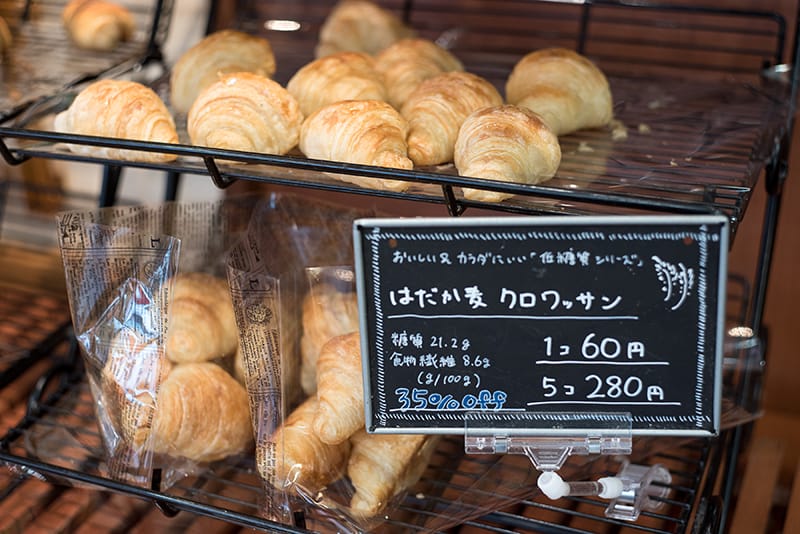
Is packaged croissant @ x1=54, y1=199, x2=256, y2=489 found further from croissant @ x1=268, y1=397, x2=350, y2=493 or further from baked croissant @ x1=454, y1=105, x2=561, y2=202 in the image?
baked croissant @ x1=454, y1=105, x2=561, y2=202

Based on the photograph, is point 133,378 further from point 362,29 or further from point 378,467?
point 362,29

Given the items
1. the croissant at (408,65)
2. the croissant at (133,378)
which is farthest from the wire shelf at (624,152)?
the croissant at (133,378)

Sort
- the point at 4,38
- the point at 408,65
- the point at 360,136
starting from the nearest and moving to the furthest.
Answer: the point at 360,136 < the point at 408,65 < the point at 4,38

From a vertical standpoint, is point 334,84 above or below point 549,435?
above

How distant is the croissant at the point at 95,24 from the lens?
55.5 inches

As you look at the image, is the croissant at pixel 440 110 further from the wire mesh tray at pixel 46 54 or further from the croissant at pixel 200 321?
the wire mesh tray at pixel 46 54

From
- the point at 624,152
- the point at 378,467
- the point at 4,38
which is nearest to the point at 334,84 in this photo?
the point at 624,152

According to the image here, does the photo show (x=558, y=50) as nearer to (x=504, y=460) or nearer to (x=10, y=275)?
(x=504, y=460)

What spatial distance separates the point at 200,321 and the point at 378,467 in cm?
30

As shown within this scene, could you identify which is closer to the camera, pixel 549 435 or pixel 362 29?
pixel 549 435

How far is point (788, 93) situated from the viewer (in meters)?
1.25

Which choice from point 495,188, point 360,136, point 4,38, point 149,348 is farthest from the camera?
point 4,38

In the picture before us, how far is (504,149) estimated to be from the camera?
3.04 feet

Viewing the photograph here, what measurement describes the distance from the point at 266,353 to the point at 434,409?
0.78 feet
